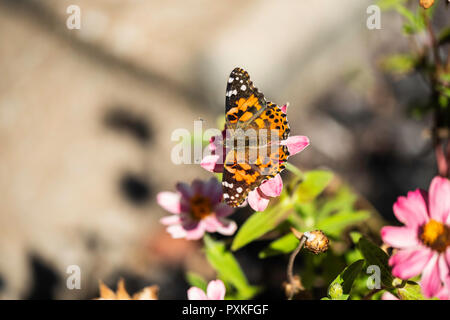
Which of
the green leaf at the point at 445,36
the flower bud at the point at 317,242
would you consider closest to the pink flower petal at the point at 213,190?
the flower bud at the point at 317,242

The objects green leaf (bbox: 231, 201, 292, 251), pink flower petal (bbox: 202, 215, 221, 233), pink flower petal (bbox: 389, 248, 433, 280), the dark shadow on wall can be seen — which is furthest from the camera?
the dark shadow on wall

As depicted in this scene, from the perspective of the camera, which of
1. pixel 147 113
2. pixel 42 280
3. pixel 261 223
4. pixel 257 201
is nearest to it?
pixel 257 201

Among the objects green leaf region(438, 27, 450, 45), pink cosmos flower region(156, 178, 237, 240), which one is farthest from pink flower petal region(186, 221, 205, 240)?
green leaf region(438, 27, 450, 45)

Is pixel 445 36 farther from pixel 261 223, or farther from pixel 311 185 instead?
pixel 261 223

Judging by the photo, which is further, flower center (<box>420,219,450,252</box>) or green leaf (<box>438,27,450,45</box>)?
green leaf (<box>438,27,450,45</box>)

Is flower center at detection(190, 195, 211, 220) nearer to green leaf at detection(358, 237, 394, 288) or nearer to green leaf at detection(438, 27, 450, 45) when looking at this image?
green leaf at detection(358, 237, 394, 288)

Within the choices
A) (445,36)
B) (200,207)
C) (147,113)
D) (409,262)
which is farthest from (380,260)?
(147,113)
